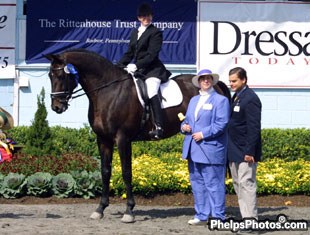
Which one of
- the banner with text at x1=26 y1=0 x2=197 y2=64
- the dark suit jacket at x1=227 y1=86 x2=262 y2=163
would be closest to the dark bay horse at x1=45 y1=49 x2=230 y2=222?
the dark suit jacket at x1=227 y1=86 x2=262 y2=163

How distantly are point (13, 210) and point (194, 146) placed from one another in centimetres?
312

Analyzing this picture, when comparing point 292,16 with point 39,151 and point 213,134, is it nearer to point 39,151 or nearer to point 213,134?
point 39,151

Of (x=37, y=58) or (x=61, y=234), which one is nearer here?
(x=61, y=234)

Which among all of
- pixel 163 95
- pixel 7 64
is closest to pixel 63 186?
pixel 163 95

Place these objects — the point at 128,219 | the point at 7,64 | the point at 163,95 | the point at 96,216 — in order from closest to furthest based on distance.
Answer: the point at 128,219 < the point at 96,216 < the point at 163,95 < the point at 7,64

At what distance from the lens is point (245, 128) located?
10.7 metres

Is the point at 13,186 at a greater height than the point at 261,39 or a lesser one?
lesser

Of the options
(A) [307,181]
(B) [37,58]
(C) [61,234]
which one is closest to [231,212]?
(A) [307,181]

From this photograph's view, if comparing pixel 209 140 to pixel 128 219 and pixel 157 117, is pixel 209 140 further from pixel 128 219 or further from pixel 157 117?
pixel 128 219

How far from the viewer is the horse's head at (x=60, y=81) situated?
11797mm

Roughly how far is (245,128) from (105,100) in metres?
2.27

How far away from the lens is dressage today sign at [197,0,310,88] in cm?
1727

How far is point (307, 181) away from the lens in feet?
45.4

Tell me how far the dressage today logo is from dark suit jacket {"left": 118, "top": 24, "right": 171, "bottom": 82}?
5.02 meters
